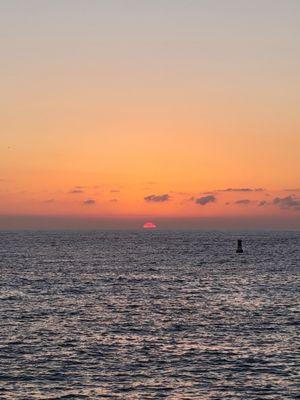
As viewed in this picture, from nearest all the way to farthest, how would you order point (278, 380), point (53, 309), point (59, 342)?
1. point (278, 380)
2. point (59, 342)
3. point (53, 309)

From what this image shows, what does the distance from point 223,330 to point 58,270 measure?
6990 centimetres

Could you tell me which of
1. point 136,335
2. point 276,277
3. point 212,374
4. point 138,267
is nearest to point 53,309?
point 136,335

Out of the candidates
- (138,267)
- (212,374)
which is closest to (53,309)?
(212,374)

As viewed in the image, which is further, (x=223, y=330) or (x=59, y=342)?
(x=223, y=330)

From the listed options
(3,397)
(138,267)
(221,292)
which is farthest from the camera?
(138,267)

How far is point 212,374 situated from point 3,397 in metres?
12.3

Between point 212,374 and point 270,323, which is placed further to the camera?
point 270,323

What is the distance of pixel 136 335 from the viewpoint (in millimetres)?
48156

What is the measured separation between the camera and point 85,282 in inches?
3612

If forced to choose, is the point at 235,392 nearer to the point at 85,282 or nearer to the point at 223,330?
the point at 223,330

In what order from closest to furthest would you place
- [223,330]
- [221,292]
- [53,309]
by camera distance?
[223,330] < [53,309] < [221,292]

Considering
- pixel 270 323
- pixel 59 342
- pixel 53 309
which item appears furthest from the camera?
pixel 53 309

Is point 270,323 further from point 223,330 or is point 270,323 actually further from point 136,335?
point 136,335

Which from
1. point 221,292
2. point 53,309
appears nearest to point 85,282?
point 221,292
